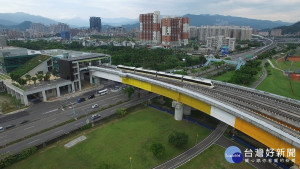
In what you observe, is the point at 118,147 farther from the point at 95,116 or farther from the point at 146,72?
the point at 146,72

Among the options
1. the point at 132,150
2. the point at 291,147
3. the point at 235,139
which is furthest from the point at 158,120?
the point at 291,147

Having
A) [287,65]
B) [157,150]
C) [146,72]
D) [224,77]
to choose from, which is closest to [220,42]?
[287,65]

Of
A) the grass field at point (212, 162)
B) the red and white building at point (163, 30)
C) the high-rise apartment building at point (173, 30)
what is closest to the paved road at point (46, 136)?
the grass field at point (212, 162)

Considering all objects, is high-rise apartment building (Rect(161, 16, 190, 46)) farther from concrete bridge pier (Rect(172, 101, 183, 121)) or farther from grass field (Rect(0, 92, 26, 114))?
grass field (Rect(0, 92, 26, 114))

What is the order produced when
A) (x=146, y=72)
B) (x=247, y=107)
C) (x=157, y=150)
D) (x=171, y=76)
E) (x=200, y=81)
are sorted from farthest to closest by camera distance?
(x=146, y=72)
(x=171, y=76)
(x=200, y=81)
(x=247, y=107)
(x=157, y=150)

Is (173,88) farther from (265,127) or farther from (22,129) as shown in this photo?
(22,129)

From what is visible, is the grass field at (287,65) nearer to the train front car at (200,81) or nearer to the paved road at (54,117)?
the train front car at (200,81)
